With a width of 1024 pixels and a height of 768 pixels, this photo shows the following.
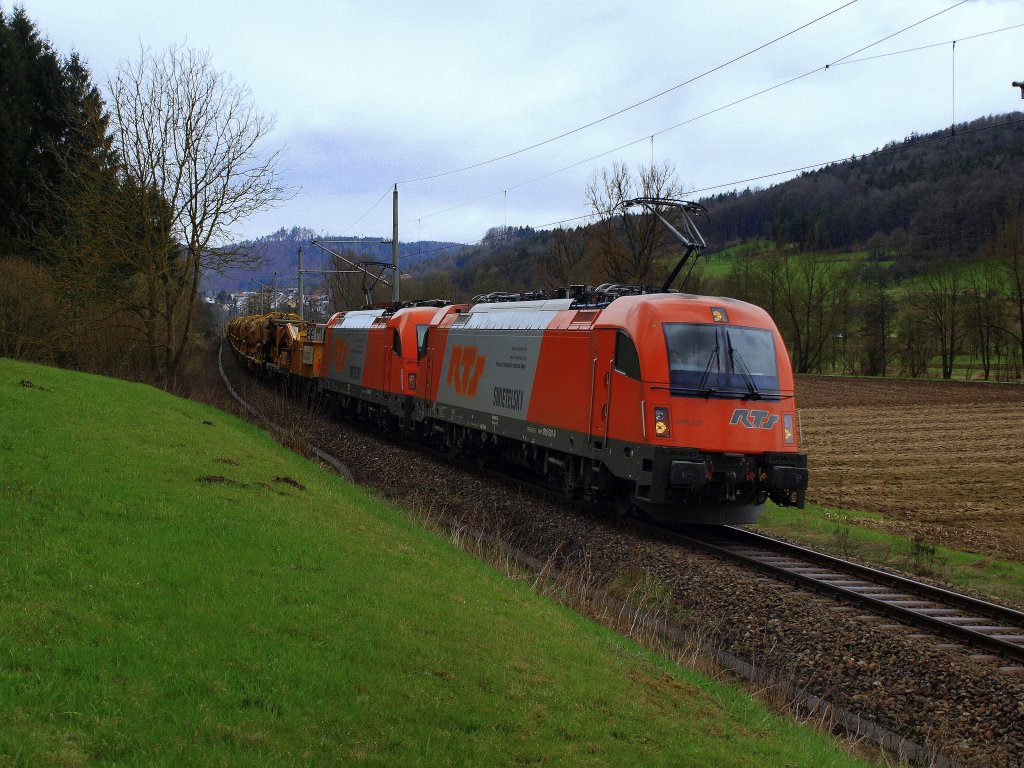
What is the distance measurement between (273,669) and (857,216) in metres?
72.8

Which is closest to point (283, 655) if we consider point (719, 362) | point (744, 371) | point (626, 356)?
point (626, 356)

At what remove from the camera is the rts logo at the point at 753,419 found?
1230 cm

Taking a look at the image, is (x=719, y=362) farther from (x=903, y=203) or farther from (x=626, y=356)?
(x=903, y=203)

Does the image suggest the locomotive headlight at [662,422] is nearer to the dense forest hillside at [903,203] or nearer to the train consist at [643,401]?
the train consist at [643,401]

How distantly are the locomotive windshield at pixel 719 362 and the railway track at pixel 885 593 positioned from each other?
2.18 meters

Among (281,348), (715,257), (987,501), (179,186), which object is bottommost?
(987,501)

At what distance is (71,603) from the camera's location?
5.54 metres

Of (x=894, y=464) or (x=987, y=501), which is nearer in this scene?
(x=987, y=501)

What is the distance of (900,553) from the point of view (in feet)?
42.9

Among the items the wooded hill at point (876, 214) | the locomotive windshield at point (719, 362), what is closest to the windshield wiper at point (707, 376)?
the locomotive windshield at point (719, 362)

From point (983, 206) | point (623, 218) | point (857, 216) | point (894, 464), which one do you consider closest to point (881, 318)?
point (983, 206)

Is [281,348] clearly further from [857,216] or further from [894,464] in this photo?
[857,216]

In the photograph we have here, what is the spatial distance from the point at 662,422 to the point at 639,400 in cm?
46

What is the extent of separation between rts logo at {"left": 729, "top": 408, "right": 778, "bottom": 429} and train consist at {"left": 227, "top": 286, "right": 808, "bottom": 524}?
0.02 metres
